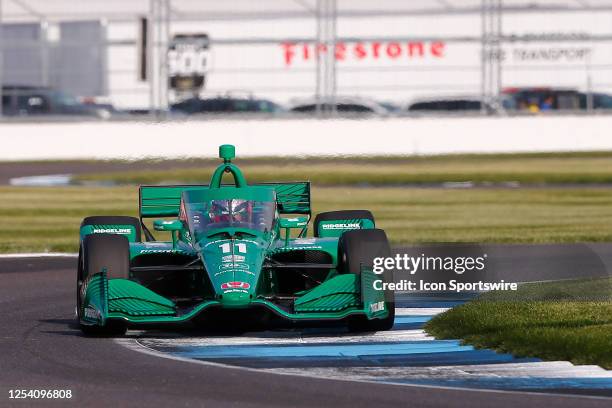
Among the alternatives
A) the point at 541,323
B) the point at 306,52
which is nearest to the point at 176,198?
the point at 541,323

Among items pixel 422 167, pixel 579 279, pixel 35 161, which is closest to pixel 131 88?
pixel 35 161

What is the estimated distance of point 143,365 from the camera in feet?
30.2

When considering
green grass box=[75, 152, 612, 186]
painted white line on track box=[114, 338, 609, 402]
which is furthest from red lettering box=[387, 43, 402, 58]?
painted white line on track box=[114, 338, 609, 402]

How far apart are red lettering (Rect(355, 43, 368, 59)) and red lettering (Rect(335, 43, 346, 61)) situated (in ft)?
1.15

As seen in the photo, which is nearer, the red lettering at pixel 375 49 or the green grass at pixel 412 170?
the green grass at pixel 412 170

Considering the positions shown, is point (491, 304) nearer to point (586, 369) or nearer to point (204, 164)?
point (586, 369)

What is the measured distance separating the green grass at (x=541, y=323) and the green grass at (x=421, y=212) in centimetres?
582

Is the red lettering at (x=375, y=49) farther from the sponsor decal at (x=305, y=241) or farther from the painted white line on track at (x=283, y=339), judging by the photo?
the painted white line on track at (x=283, y=339)

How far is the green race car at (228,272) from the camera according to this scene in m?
10.3

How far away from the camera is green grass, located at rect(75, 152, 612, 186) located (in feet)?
96.1

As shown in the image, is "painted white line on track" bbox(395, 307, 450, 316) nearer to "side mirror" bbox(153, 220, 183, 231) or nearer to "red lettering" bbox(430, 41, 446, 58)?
"side mirror" bbox(153, 220, 183, 231)

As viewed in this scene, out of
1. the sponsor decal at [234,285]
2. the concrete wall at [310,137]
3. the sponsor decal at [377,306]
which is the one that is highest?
the concrete wall at [310,137]

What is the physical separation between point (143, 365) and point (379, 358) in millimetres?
1462

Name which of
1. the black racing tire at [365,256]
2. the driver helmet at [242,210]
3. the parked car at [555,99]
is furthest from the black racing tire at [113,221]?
the parked car at [555,99]
